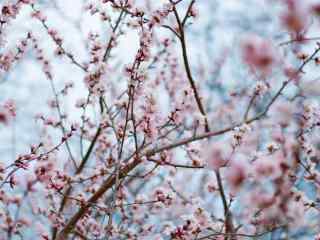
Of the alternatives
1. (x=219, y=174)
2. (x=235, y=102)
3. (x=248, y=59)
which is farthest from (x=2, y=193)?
(x=235, y=102)

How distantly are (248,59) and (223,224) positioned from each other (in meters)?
2.29

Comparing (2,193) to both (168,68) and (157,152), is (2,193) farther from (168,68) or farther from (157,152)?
(168,68)

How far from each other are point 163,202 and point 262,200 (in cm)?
211

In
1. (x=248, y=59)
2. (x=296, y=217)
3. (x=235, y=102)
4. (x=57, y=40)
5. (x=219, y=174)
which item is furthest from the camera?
(x=235, y=102)

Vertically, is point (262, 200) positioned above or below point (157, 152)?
below

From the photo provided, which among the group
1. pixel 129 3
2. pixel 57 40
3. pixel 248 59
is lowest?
pixel 248 59

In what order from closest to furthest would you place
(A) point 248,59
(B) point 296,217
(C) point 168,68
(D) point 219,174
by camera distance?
(A) point 248,59 < (B) point 296,217 < (D) point 219,174 < (C) point 168,68

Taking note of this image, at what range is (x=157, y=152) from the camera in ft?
12.0

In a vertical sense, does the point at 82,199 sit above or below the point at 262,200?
above

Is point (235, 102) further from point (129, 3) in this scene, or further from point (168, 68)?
point (129, 3)

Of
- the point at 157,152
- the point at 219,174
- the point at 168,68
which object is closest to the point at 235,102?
the point at 168,68

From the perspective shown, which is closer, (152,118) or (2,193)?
(152,118)

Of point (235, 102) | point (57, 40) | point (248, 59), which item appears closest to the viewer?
point (248, 59)

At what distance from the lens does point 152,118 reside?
11.9 ft
